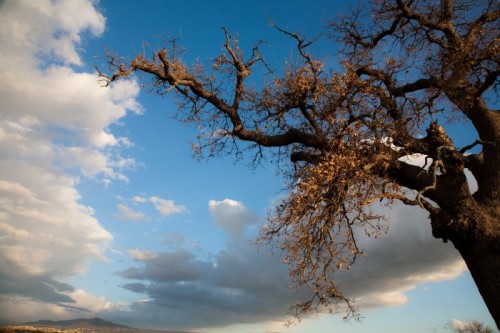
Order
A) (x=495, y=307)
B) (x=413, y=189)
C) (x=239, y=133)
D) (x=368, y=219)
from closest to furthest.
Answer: (x=495, y=307) → (x=368, y=219) → (x=413, y=189) → (x=239, y=133)

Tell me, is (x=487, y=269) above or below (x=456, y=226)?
below

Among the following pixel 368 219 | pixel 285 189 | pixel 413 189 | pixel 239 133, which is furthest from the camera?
pixel 239 133

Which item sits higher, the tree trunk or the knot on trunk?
the knot on trunk

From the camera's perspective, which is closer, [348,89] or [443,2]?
[348,89]

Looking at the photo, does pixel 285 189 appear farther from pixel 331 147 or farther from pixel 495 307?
pixel 495 307

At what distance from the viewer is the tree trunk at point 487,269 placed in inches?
388

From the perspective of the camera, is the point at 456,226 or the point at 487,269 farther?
the point at 456,226

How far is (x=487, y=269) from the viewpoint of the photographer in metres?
10.1

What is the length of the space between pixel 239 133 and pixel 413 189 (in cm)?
603

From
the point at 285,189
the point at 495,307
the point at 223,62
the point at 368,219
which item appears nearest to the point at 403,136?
the point at 368,219

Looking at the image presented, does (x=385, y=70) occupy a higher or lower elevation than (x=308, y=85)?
higher

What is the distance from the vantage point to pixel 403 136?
485 inches

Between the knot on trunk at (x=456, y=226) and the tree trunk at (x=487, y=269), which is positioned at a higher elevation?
the knot on trunk at (x=456, y=226)

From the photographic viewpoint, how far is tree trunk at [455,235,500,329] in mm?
9859
